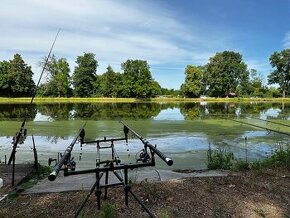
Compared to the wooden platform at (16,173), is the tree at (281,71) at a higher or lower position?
higher

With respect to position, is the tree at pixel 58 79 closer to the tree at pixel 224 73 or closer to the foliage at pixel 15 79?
the foliage at pixel 15 79

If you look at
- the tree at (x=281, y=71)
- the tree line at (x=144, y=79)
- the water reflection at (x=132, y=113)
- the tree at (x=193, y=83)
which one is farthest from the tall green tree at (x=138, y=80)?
the water reflection at (x=132, y=113)

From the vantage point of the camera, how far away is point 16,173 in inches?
258

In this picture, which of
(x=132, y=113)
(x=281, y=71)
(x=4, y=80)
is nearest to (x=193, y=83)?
(x=281, y=71)

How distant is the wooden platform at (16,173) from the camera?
5.98 meters

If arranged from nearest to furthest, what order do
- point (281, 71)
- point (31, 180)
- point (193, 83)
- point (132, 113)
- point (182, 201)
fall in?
point (182, 201) < point (31, 180) < point (132, 113) < point (193, 83) < point (281, 71)

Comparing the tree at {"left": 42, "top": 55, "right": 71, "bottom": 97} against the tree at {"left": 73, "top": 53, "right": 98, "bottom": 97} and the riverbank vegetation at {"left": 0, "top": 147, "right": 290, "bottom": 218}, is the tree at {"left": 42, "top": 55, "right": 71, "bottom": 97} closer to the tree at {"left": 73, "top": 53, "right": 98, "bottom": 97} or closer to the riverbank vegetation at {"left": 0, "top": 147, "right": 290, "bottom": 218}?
the tree at {"left": 73, "top": 53, "right": 98, "bottom": 97}

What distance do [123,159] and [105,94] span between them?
255ft

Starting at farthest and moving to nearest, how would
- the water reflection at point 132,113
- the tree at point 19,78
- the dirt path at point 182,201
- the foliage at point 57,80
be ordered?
1. the foliage at point 57,80
2. the tree at point 19,78
3. the water reflection at point 132,113
4. the dirt path at point 182,201

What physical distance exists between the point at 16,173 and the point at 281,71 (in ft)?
327

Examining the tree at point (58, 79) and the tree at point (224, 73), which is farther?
the tree at point (224, 73)

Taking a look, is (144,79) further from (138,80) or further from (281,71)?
(281,71)

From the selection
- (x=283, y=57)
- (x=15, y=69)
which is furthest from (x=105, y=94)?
(x=283, y=57)

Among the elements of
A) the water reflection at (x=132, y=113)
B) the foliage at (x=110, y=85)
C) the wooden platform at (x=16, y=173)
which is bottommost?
the water reflection at (x=132, y=113)
